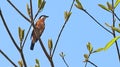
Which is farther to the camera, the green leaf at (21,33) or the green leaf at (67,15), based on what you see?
the green leaf at (67,15)

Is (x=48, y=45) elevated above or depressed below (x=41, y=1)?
below

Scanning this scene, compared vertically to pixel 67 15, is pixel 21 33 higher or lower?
lower

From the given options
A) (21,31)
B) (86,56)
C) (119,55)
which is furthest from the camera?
(86,56)

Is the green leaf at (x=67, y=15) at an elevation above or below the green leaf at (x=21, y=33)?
above

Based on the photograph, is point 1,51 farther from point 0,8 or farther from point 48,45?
point 48,45

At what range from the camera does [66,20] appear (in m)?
3.05

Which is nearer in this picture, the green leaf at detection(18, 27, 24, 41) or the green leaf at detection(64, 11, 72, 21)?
the green leaf at detection(18, 27, 24, 41)

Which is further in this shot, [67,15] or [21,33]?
[67,15]

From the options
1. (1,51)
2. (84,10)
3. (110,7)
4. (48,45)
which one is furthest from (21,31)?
(110,7)

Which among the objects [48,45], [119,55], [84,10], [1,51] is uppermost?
[84,10]

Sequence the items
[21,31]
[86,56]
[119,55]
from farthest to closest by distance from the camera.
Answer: [86,56], [21,31], [119,55]

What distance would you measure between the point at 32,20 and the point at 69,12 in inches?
24.9

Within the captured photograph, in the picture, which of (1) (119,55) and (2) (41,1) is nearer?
(1) (119,55)

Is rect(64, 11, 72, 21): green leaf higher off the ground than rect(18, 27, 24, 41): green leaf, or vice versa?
rect(64, 11, 72, 21): green leaf
